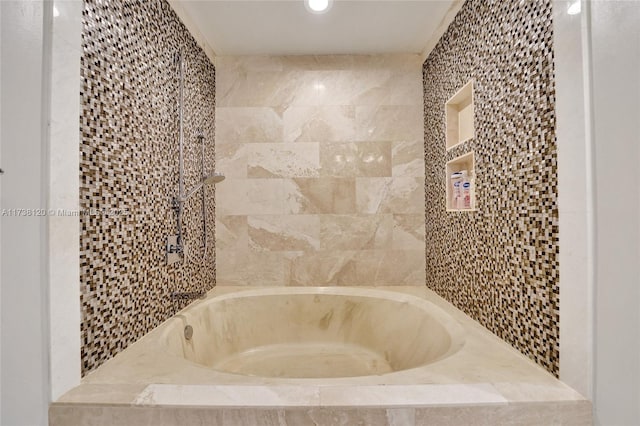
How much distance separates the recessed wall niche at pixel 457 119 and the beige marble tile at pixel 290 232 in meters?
1.04

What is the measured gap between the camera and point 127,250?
4.16 ft

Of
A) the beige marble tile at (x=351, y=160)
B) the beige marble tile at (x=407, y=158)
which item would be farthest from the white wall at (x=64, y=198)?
the beige marble tile at (x=407, y=158)

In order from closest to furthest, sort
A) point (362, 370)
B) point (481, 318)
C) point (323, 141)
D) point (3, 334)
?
point (3, 334) < point (481, 318) < point (362, 370) < point (323, 141)

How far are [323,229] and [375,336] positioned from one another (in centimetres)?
80

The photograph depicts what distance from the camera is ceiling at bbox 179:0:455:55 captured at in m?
1.79

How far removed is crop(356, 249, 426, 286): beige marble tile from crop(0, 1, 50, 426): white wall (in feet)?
5.88

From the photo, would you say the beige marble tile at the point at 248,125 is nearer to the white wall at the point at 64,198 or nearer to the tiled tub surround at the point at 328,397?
the white wall at the point at 64,198

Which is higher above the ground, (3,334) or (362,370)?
(3,334)

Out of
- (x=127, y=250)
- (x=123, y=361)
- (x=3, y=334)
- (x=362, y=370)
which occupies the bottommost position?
(x=362, y=370)

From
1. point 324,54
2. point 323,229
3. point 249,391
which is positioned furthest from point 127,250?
point 324,54

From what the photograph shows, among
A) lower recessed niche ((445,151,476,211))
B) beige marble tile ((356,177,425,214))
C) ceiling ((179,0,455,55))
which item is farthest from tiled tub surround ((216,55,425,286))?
lower recessed niche ((445,151,476,211))

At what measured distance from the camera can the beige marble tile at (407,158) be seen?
230cm

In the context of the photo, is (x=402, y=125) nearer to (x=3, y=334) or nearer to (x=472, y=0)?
(x=472, y=0)

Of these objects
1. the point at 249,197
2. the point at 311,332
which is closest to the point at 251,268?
the point at 249,197
